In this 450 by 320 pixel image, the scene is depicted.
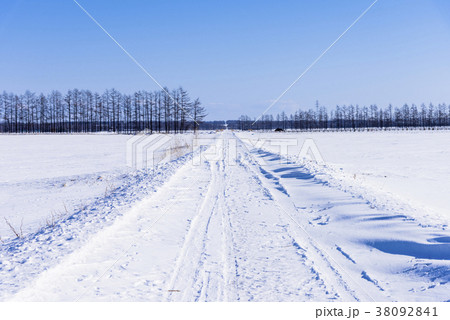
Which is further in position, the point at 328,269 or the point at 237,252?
the point at 237,252

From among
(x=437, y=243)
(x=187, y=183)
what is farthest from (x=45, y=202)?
(x=437, y=243)

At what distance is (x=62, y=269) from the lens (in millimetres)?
4254

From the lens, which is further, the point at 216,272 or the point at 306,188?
the point at 306,188

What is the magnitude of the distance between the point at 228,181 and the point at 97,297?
314 inches

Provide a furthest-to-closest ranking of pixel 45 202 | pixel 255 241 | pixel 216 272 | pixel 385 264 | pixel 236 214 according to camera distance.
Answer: pixel 45 202 → pixel 236 214 → pixel 255 241 → pixel 385 264 → pixel 216 272

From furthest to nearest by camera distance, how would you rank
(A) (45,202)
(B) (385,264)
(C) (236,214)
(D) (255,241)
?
(A) (45,202)
(C) (236,214)
(D) (255,241)
(B) (385,264)

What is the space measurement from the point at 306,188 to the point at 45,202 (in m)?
7.95

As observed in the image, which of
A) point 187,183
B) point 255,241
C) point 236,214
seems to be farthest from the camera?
point 187,183

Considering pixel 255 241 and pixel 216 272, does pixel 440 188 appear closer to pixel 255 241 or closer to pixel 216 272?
pixel 255 241
